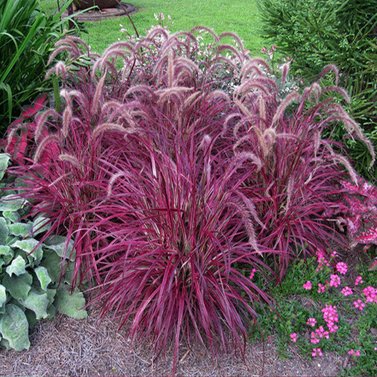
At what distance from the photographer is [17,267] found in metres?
2.81

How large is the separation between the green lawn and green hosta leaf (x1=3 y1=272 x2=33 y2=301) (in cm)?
579

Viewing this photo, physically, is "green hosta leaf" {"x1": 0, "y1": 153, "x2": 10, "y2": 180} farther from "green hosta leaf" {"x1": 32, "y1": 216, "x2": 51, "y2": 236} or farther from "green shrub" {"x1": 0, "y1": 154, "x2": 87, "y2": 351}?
"green hosta leaf" {"x1": 32, "y1": 216, "x2": 51, "y2": 236}

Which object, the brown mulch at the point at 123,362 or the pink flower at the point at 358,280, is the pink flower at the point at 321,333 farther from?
the pink flower at the point at 358,280

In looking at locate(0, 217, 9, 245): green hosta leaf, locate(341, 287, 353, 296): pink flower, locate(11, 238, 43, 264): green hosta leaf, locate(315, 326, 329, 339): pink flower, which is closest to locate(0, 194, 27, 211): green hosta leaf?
locate(0, 217, 9, 245): green hosta leaf

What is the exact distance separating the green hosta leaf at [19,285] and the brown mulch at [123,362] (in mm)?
278

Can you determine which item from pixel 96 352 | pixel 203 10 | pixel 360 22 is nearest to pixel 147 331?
pixel 96 352

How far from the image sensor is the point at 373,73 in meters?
3.62

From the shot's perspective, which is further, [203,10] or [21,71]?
[203,10]

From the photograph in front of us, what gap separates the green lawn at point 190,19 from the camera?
877 centimetres

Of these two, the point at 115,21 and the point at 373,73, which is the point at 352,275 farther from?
the point at 115,21

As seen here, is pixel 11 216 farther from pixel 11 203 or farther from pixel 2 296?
pixel 2 296

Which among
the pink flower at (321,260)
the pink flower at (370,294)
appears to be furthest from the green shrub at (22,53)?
the pink flower at (370,294)

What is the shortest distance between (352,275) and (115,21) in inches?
329

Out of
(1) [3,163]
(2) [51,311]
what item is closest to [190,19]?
(1) [3,163]
